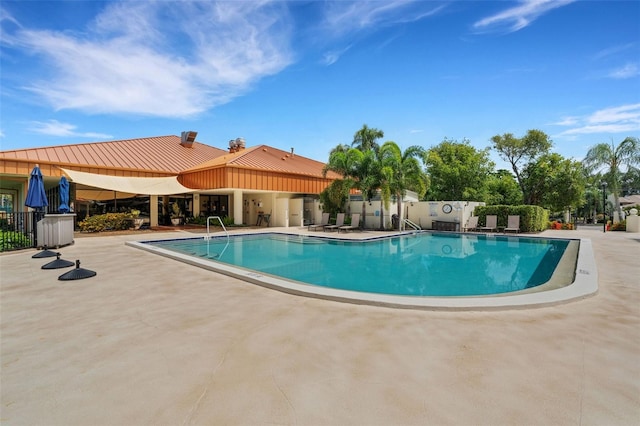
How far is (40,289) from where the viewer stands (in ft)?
20.0

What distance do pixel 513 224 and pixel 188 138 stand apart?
87.5 ft

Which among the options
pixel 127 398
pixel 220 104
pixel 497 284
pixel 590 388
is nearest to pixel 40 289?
pixel 127 398

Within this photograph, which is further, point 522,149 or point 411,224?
point 522,149

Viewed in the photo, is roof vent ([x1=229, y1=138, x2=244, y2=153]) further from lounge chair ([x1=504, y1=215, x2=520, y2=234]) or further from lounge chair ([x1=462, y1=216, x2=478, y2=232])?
lounge chair ([x1=504, y1=215, x2=520, y2=234])

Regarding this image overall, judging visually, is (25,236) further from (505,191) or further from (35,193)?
(505,191)

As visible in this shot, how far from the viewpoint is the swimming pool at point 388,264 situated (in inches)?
276

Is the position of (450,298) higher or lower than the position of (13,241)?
lower

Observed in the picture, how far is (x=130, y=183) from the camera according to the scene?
19.3 m

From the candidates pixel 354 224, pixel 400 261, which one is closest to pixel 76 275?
pixel 400 261

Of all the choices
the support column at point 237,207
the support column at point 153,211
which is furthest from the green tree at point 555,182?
the support column at point 153,211

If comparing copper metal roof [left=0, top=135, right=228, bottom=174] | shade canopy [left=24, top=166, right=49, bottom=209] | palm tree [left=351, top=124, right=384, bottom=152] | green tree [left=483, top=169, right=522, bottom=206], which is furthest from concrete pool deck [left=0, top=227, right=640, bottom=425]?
green tree [left=483, top=169, right=522, bottom=206]

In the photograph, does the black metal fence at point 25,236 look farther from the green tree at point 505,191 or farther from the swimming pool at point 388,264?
the green tree at point 505,191

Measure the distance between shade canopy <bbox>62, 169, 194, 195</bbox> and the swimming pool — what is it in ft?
19.0

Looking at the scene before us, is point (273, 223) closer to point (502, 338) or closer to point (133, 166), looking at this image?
point (133, 166)
